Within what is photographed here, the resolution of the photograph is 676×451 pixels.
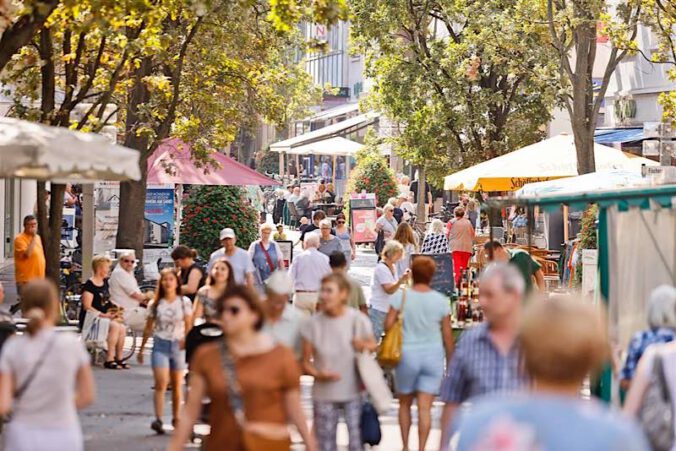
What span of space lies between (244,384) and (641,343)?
2.16m

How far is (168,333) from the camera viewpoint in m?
12.3

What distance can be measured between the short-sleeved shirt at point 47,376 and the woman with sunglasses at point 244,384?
0.67 meters

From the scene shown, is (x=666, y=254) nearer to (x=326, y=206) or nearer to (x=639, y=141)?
(x=639, y=141)

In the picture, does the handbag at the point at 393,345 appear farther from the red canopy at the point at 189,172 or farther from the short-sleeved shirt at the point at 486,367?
the red canopy at the point at 189,172

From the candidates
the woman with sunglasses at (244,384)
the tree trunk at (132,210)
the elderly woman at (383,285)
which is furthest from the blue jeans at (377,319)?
the tree trunk at (132,210)

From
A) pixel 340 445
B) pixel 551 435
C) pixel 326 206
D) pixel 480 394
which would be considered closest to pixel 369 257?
pixel 326 206

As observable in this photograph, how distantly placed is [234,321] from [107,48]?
699 inches

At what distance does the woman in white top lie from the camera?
7395 millimetres

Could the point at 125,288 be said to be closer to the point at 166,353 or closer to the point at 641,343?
the point at 166,353

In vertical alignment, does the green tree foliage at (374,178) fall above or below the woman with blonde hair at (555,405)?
above

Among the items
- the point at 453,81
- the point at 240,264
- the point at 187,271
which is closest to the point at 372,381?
the point at 187,271

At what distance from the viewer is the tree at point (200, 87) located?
76.7ft

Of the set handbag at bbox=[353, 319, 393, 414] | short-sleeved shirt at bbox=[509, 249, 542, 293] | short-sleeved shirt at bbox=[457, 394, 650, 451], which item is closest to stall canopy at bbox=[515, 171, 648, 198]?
short-sleeved shirt at bbox=[509, 249, 542, 293]

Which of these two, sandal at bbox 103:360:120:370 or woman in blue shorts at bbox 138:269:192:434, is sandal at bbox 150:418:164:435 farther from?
sandal at bbox 103:360:120:370
